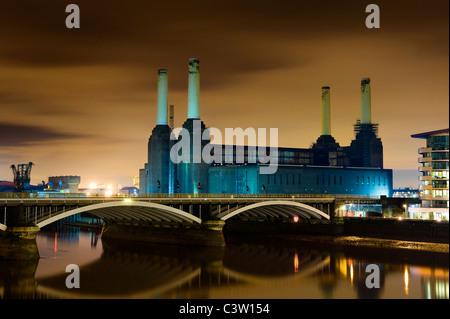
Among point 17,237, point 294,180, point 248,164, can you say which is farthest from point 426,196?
point 17,237

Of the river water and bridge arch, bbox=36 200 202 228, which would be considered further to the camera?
bridge arch, bbox=36 200 202 228

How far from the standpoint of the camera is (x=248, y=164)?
13512 centimetres

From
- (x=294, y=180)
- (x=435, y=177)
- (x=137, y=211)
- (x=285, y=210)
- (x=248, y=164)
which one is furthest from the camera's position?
(x=248, y=164)

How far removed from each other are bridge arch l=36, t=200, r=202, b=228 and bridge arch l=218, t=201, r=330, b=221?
853cm

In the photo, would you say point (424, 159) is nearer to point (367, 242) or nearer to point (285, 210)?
point (367, 242)

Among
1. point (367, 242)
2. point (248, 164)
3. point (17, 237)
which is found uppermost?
point (248, 164)

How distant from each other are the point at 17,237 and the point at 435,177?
5889 cm

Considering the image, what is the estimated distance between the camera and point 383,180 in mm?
145125

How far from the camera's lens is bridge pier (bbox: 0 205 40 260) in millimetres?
57281

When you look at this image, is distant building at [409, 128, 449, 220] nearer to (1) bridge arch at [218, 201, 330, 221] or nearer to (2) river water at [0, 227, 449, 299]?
(1) bridge arch at [218, 201, 330, 221]

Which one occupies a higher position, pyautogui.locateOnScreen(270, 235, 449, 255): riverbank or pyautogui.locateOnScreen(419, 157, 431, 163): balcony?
pyautogui.locateOnScreen(419, 157, 431, 163): balcony

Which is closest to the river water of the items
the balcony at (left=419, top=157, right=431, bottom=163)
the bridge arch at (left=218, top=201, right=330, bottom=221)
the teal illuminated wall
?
the bridge arch at (left=218, top=201, right=330, bottom=221)

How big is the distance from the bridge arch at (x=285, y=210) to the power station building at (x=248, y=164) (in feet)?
111
